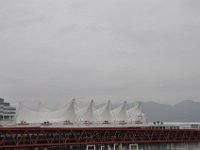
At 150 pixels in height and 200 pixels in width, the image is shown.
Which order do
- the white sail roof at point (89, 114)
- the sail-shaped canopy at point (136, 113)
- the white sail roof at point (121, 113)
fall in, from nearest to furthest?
1. the white sail roof at point (89, 114)
2. the white sail roof at point (121, 113)
3. the sail-shaped canopy at point (136, 113)

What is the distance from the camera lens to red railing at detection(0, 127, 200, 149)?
90375mm

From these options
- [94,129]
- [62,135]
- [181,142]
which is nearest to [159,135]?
[181,142]

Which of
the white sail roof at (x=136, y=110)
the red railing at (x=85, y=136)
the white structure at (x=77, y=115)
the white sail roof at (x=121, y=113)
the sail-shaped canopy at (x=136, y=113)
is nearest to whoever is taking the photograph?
the red railing at (x=85, y=136)

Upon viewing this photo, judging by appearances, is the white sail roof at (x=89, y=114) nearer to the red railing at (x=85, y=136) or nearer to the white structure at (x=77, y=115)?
the white structure at (x=77, y=115)

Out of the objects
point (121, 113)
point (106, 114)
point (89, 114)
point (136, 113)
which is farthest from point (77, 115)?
point (136, 113)

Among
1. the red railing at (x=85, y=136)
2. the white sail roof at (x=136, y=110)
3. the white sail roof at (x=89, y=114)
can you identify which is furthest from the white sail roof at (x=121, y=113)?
the red railing at (x=85, y=136)

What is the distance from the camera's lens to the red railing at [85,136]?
9038 centimetres

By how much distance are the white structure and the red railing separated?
1654 centimetres

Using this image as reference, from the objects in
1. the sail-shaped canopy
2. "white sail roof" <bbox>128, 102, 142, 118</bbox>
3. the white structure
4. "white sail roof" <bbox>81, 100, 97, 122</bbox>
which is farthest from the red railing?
"white sail roof" <bbox>128, 102, 142, 118</bbox>

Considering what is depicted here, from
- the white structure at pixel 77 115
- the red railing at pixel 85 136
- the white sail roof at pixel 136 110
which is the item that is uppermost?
the white sail roof at pixel 136 110

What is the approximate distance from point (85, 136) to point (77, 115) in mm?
35388

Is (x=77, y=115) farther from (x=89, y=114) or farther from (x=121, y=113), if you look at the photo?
(x=121, y=113)

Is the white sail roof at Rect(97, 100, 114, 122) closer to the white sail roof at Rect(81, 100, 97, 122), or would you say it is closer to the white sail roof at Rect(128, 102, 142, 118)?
the white sail roof at Rect(81, 100, 97, 122)

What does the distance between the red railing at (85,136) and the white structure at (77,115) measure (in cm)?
1654
